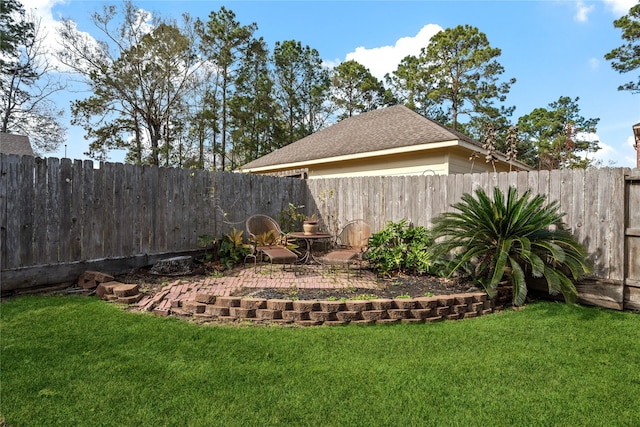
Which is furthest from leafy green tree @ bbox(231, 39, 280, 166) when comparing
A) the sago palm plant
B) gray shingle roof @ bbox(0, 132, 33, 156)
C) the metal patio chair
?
the sago palm plant

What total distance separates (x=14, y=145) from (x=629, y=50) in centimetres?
2729

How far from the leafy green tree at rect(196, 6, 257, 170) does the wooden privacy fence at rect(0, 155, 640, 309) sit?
48.6 feet

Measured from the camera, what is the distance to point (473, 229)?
473 cm

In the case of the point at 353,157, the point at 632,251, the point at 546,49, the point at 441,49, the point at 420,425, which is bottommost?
the point at 420,425

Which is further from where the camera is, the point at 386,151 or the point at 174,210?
the point at 386,151

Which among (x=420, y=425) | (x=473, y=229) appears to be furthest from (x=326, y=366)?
(x=473, y=229)

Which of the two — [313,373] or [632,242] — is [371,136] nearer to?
[632,242]

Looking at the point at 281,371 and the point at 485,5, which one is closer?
the point at 281,371

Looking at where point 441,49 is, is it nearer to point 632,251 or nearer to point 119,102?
point 119,102

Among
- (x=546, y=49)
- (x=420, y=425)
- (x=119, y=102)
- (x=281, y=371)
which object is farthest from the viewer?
(x=119, y=102)

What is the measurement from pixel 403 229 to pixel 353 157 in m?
4.32

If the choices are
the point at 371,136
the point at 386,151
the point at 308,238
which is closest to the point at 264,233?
the point at 308,238

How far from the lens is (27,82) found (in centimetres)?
1814

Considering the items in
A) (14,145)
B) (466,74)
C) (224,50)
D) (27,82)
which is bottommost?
(14,145)
